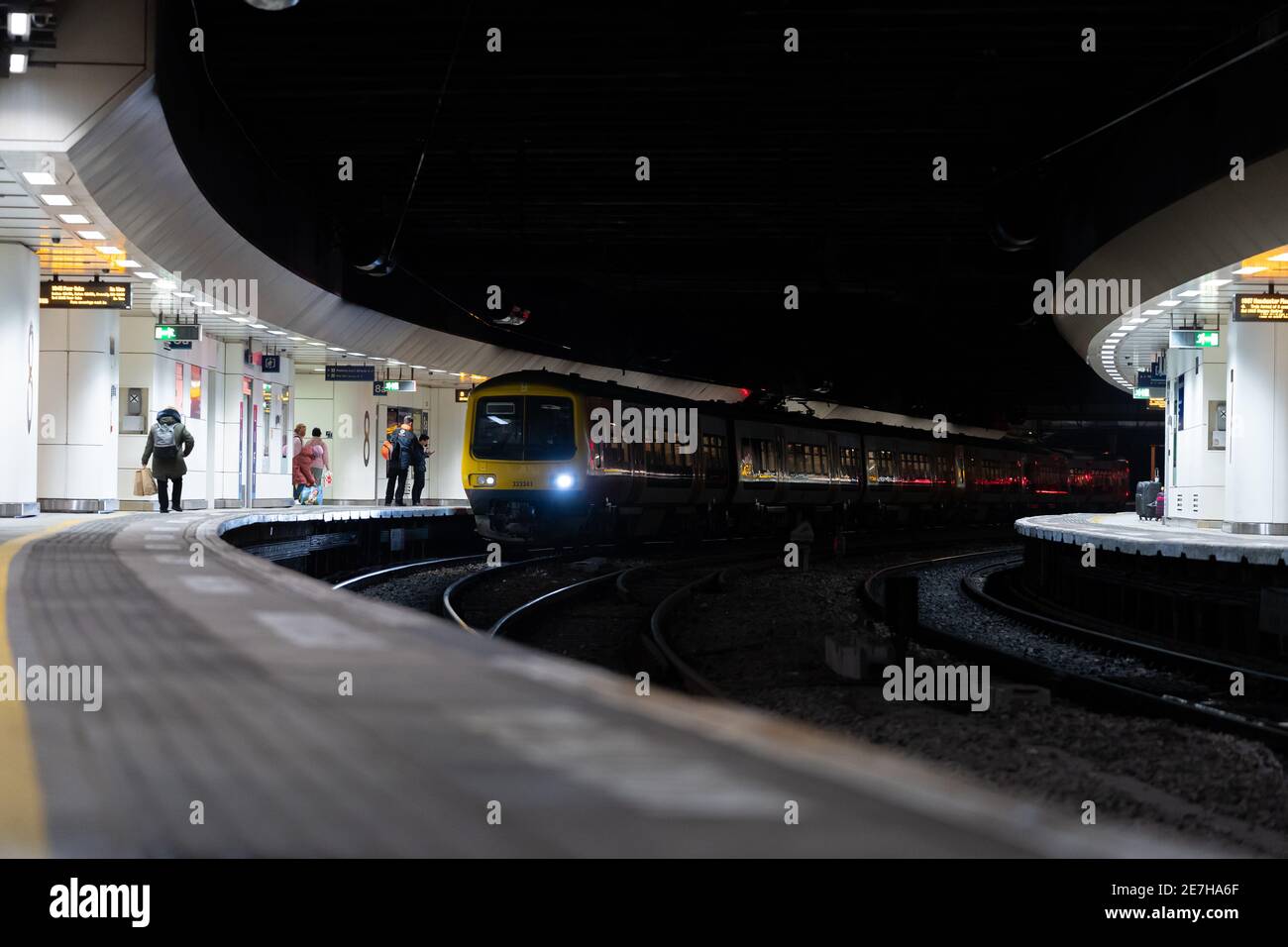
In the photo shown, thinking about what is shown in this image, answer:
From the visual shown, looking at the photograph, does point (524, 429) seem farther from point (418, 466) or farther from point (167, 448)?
point (418, 466)

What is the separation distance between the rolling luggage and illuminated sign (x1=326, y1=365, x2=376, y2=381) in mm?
18222

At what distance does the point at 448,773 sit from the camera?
192 cm

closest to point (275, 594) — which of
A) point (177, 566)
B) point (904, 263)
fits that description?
point (177, 566)

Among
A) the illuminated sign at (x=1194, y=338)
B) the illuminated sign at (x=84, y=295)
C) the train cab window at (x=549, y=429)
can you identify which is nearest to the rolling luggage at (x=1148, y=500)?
the illuminated sign at (x=1194, y=338)

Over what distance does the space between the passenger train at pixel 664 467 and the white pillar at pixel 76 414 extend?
19.1ft

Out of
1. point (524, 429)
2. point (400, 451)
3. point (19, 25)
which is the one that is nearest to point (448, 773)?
point (19, 25)

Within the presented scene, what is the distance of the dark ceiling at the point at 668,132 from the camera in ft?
42.1

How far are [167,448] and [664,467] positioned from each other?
9574 millimetres

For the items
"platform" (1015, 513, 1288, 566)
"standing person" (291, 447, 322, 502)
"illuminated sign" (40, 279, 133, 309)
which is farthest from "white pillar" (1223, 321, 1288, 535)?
"standing person" (291, 447, 322, 502)

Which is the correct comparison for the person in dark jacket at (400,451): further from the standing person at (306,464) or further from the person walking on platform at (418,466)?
the standing person at (306,464)

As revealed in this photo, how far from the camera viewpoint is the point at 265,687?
3004mm

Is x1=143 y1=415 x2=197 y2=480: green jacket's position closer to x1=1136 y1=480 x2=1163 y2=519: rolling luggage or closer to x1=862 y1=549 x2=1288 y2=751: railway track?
x1=862 y1=549 x2=1288 y2=751: railway track
